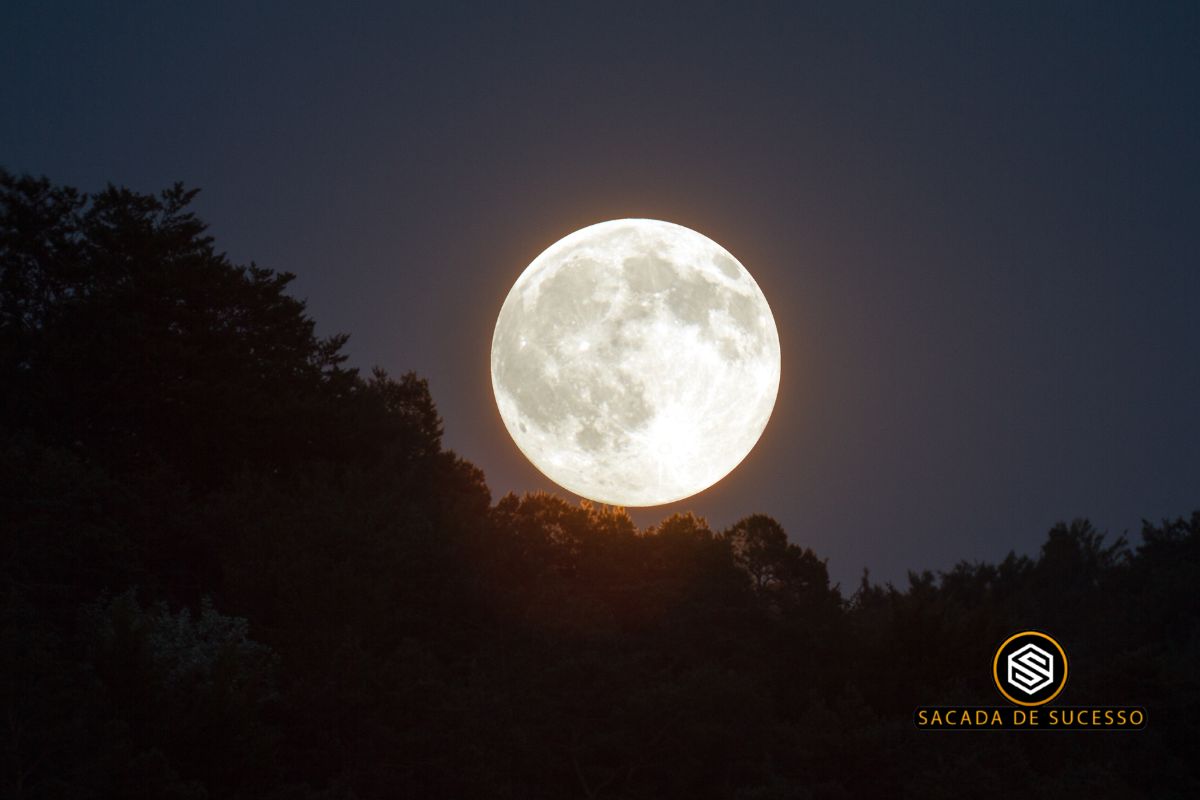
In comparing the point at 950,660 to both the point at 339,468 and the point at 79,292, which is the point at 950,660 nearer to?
the point at 339,468

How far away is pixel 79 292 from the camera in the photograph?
148 feet

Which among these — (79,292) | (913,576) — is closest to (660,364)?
(79,292)

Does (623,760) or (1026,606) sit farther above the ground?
(1026,606)

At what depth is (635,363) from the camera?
35.3m

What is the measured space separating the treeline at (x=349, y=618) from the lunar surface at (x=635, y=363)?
20.3 feet

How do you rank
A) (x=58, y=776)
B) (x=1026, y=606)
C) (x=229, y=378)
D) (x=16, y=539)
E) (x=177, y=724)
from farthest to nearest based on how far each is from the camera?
(x=1026, y=606) < (x=229, y=378) < (x=16, y=539) < (x=177, y=724) < (x=58, y=776)

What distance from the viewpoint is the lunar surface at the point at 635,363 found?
35.7m

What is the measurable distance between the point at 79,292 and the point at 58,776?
1048 inches

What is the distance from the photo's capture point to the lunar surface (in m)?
35.7

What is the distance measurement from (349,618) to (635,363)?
1134 cm

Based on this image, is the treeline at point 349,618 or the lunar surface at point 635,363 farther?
the lunar surface at point 635,363

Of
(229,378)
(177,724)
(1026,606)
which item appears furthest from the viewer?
(1026,606)

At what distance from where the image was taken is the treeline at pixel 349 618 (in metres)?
27.5

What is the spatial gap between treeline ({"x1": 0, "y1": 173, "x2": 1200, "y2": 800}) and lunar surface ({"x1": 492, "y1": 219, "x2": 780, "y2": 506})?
619 centimetres
